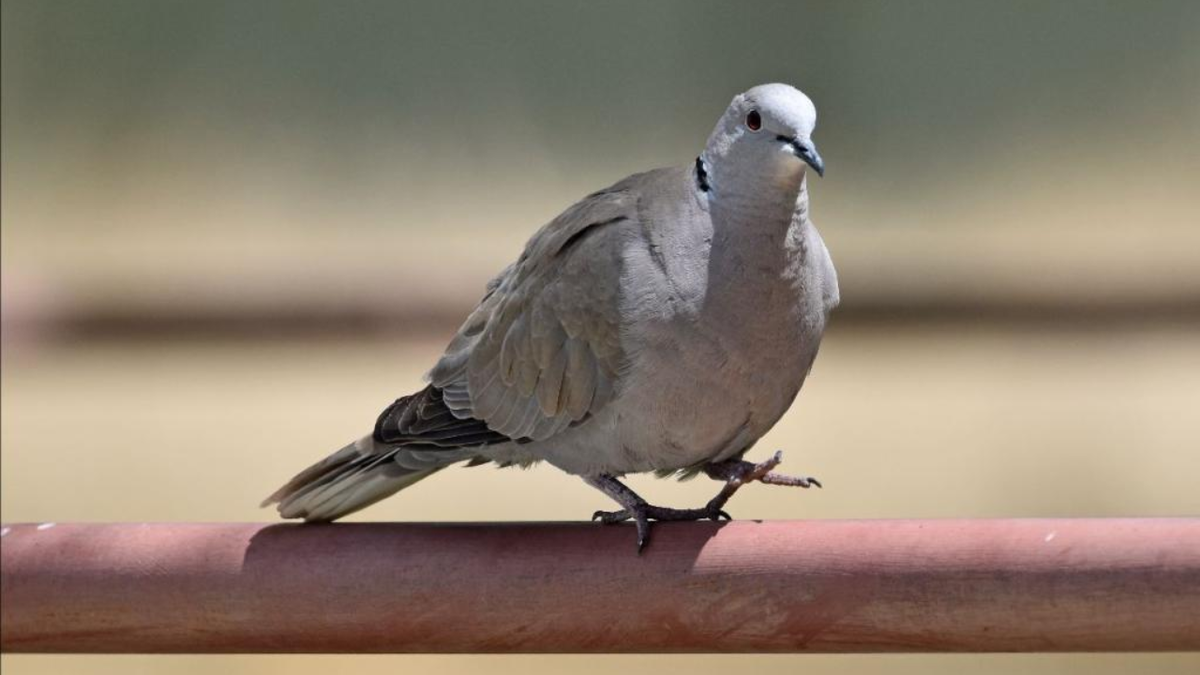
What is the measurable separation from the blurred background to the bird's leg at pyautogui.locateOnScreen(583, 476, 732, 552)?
1.47 metres

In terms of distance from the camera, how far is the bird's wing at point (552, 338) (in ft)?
7.54

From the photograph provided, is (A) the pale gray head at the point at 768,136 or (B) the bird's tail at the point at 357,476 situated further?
(B) the bird's tail at the point at 357,476

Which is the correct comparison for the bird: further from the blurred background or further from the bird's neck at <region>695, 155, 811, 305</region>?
the blurred background

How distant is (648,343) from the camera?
2.23 m

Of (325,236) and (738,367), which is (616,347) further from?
(325,236)

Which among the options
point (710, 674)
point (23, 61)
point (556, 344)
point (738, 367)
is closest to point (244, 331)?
point (23, 61)

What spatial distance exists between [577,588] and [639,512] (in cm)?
18

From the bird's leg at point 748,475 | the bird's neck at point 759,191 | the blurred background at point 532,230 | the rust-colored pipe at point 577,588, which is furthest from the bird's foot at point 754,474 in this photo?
the blurred background at point 532,230

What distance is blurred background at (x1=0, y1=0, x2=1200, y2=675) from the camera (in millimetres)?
4008

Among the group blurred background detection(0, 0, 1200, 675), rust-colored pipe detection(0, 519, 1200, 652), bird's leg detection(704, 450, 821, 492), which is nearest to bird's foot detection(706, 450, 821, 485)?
bird's leg detection(704, 450, 821, 492)

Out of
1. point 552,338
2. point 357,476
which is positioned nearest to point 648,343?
point 552,338

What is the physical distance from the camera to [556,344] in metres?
2.38

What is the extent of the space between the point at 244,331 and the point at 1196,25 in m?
2.67

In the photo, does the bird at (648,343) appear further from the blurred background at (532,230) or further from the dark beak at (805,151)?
the blurred background at (532,230)
